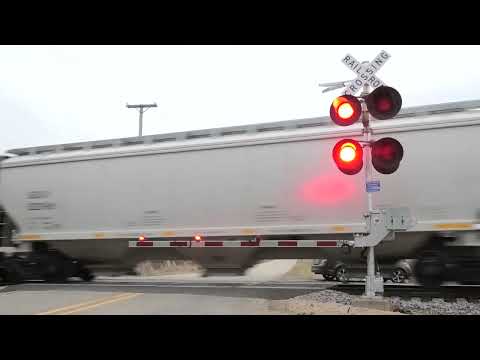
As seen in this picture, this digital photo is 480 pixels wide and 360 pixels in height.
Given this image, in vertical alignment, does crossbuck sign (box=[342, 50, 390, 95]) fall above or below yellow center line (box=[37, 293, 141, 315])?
above

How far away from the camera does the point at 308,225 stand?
952cm

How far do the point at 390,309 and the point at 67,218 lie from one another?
335 inches

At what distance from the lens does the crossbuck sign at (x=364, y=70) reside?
6.78m

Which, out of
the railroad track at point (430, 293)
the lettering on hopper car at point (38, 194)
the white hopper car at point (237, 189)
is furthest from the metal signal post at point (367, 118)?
the lettering on hopper car at point (38, 194)

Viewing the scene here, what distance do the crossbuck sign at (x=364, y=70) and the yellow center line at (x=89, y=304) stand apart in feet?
19.4

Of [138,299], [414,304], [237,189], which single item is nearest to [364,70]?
[414,304]

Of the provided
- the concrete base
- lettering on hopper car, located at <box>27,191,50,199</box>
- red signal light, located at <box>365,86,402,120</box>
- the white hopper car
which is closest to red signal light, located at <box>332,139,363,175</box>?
red signal light, located at <box>365,86,402,120</box>

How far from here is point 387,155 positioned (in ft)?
20.8

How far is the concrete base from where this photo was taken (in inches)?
264

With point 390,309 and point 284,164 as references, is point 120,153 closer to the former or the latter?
point 284,164

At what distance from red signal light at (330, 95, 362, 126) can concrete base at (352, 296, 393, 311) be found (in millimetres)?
2712

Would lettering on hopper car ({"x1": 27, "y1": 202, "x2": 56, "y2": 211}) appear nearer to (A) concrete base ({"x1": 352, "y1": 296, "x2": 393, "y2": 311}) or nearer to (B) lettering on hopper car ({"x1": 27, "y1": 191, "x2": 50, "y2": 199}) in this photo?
(B) lettering on hopper car ({"x1": 27, "y1": 191, "x2": 50, "y2": 199})

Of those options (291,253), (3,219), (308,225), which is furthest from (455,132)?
(3,219)

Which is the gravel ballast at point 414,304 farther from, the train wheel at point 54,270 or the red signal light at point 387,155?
the train wheel at point 54,270
